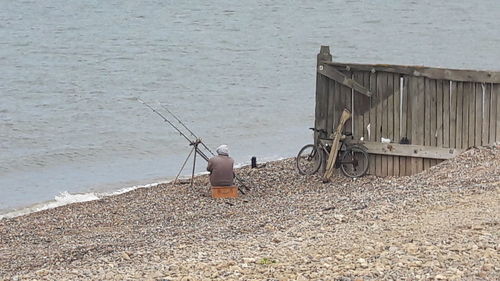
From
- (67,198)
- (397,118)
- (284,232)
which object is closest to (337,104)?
(397,118)

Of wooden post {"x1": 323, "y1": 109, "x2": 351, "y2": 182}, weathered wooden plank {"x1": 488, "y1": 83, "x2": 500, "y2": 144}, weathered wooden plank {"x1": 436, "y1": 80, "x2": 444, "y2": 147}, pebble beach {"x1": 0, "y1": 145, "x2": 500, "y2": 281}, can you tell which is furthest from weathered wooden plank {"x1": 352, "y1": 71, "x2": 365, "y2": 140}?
weathered wooden plank {"x1": 488, "y1": 83, "x2": 500, "y2": 144}

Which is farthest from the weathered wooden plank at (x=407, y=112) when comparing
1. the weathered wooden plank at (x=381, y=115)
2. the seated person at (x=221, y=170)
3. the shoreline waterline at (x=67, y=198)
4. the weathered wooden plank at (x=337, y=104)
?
the shoreline waterline at (x=67, y=198)

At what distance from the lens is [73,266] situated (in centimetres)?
1078

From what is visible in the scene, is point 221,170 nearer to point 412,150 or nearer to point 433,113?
point 412,150

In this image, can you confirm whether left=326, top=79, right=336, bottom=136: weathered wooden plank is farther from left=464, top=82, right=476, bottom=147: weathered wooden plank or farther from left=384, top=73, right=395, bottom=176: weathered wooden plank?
left=464, top=82, right=476, bottom=147: weathered wooden plank

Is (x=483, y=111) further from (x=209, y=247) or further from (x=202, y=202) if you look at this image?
(x=209, y=247)

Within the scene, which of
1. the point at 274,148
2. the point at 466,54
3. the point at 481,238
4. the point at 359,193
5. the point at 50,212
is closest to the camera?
the point at 481,238

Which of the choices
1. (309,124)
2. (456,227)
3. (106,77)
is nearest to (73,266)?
(456,227)

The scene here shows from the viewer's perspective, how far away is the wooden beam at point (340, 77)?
50.4 ft

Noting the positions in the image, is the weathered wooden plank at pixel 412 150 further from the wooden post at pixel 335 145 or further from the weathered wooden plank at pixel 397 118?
the wooden post at pixel 335 145

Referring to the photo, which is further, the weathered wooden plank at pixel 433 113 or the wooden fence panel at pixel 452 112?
the weathered wooden plank at pixel 433 113

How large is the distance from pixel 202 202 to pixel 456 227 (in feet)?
20.3

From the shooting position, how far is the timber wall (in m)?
14.8

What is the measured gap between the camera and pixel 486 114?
1476cm
